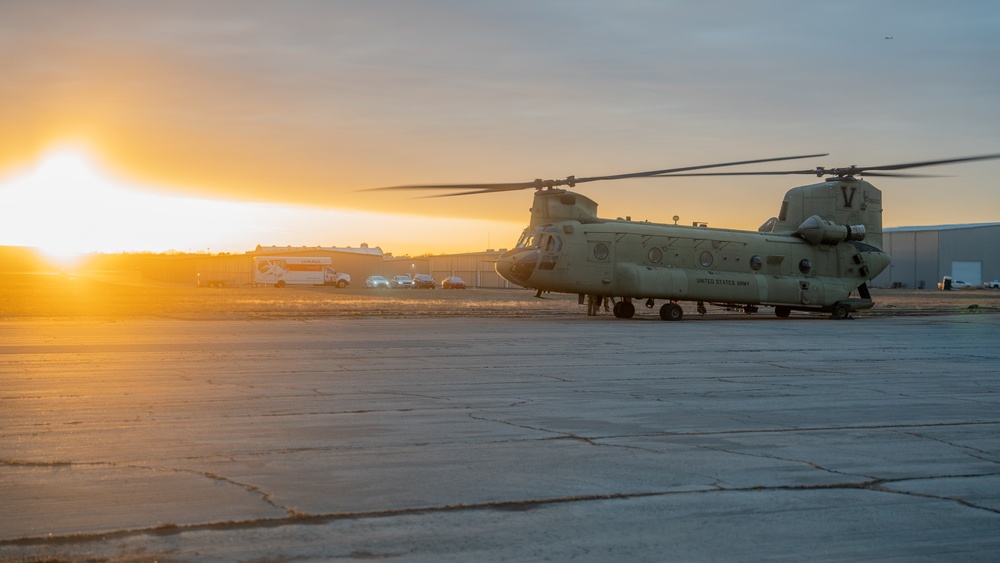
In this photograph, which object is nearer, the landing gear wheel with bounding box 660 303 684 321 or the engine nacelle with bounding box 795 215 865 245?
the landing gear wheel with bounding box 660 303 684 321

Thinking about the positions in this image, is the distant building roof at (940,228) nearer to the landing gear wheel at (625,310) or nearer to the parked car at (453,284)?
the parked car at (453,284)

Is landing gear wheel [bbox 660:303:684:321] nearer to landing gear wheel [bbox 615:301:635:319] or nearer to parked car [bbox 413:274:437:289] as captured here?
landing gear wheel [bbox 615:301:635:319]

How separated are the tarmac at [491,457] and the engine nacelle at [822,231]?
16.0m

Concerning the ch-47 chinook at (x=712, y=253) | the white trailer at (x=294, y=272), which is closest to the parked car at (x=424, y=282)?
the white trailer at (x=294, y=272)

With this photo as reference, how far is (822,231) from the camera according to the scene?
32125 millimetres

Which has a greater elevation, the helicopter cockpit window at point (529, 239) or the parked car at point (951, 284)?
the helicopter cockpit window at point (529, 239)

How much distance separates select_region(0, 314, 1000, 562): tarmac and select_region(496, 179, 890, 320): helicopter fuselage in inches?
495

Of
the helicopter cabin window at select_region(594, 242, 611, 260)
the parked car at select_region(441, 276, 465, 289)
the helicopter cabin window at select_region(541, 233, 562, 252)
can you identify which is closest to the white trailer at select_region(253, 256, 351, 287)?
the parked car at select_region(441, 276, 465, 289)

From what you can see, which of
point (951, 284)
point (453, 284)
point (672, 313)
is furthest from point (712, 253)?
point (951, 284)

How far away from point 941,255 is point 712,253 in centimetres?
7766

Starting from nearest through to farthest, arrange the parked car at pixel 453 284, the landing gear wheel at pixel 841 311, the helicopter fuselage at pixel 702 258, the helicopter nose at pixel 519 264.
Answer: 1. the helicopter nose at pixel 519 264
2. the helicopter fuselage at pixel 702 258
3. the landing gear wheel at pixel 841 311
4. the parked car at pixel 453 284

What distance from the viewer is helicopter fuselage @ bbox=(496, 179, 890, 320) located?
94.9 feet

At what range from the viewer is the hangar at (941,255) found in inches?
3839

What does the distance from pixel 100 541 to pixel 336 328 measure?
59.6ft
